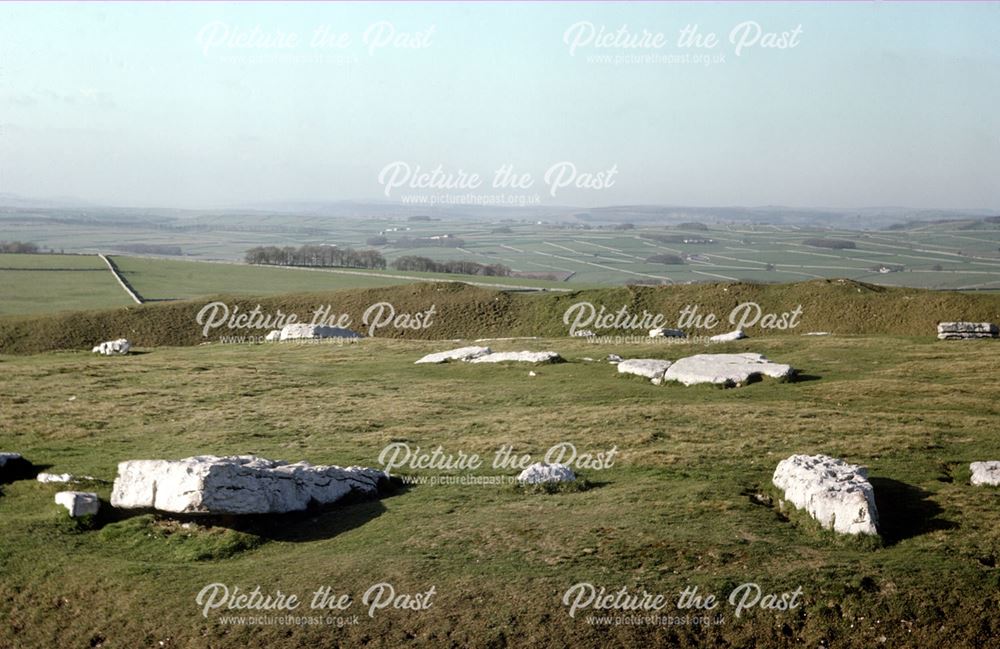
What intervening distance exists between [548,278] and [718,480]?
110680 millimetres

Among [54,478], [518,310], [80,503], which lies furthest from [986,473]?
[518,310]

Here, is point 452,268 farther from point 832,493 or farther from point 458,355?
point 832,493

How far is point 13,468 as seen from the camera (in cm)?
2720

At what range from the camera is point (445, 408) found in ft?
120

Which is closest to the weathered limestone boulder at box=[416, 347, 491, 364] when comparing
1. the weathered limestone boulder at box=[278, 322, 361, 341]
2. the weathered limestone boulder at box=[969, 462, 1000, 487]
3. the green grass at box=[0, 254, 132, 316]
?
the weathered limestone boulder at box=[278, 322, 361, 341]

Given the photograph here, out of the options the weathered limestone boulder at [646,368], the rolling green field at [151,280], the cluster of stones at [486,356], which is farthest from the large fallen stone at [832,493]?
the rolling green field at [151,280]

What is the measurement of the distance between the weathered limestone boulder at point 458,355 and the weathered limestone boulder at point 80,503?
27588 millimetres

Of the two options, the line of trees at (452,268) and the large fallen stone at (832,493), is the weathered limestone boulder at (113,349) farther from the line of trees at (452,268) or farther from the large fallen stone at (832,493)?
the line of trees at (452,268)

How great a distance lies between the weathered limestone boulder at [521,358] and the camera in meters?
46.7

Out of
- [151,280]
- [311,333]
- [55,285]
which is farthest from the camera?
[151,280]

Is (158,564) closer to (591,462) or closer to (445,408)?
(591,462)

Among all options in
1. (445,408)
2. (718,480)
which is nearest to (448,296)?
(445,408)

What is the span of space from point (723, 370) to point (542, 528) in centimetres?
2142

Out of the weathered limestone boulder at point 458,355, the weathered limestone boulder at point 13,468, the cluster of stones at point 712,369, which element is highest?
the cluster of stones at point 712,369
